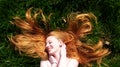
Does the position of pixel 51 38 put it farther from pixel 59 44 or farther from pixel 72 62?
pixel 72 62

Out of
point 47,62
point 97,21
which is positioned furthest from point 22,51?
point 97,21

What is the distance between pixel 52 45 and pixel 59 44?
8 cm

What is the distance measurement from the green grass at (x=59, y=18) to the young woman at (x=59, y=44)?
396 millimetres

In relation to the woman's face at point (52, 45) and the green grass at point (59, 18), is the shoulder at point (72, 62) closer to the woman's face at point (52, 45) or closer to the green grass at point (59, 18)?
the woman's face at point (52, 45)

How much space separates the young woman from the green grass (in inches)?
15.6

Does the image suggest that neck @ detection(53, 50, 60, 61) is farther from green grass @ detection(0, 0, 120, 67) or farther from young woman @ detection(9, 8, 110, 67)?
green grass @ detection(0, 0, 120, 67)

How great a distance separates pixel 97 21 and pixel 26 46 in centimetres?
108

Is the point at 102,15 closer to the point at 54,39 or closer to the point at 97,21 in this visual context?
the point at 97,21

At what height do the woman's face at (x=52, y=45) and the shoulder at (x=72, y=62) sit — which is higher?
the woman's face at (x=52, y=45)

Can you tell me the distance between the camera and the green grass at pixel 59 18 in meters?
5.57

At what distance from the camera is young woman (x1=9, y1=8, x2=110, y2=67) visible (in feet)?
14.8

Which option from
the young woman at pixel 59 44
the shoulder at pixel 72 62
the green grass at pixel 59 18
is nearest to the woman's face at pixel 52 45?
the young woman at pixel 59 44

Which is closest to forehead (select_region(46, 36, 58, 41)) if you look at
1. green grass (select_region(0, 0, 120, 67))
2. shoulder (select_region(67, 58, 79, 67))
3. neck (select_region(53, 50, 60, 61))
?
neck (select_region(53, 50, 60, 61))

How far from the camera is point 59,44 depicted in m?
4.53
